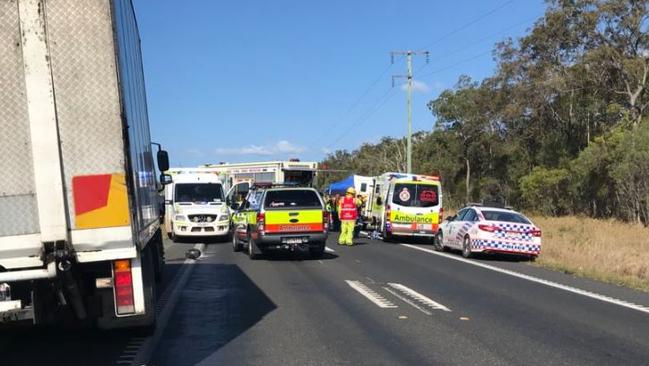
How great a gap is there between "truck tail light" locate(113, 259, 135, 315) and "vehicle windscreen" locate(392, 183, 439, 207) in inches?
731

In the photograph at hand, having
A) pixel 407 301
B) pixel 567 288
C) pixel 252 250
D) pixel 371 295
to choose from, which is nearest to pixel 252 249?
pixel 252 250

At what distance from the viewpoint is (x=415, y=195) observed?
24.5m

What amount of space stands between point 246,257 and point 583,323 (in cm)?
1066

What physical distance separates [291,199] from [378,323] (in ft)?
29.7

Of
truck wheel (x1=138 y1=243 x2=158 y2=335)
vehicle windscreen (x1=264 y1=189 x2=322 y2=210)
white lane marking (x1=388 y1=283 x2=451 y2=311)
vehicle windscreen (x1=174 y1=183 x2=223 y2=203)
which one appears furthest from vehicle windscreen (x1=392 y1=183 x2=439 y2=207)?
truck wheel (x1=138 y1=243 x2=158 y2=335)

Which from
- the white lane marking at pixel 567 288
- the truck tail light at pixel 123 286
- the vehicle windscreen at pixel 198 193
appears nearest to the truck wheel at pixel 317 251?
the white lane marking at pixel 567 288

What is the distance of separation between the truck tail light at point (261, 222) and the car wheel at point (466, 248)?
5.46m

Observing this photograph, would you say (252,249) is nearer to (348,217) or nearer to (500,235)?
(348,217)

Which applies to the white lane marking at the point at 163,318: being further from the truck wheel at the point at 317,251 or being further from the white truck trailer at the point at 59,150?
the truck wheel at the point at 317,251

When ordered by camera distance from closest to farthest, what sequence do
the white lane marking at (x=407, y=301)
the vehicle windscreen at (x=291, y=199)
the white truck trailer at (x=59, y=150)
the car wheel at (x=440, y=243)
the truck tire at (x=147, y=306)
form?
the white truck trailer at (x=59, y=150) < the truck tire at (x=147, y=306) < the white lane marking at (x=407, y=301) < the vehicle windscreen at (x=291, y=199) < the car wheel at (x=440, y=243)

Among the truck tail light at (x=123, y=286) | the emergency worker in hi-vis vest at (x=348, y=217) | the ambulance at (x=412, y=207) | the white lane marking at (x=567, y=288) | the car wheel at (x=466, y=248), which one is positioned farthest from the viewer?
the ambulance at (x=412, y=207)

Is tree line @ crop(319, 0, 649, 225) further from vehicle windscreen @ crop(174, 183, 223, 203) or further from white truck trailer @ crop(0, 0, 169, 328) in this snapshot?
white truck trailer @ crop(0, 0, 169, 328)

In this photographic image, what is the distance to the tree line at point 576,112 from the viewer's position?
35.9 m

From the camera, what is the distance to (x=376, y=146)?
3706 inches
